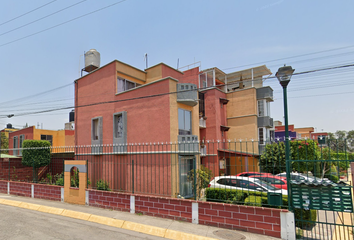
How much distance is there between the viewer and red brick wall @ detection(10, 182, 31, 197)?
517 inches

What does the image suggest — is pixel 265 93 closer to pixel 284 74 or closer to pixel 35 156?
pixel 284 74

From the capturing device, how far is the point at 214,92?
78.1 feet

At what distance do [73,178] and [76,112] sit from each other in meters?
8.28

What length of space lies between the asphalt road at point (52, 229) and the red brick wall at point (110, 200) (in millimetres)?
1363

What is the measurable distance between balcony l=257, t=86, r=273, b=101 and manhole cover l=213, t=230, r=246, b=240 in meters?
21.1

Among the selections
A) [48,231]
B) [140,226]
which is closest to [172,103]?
[140,226]

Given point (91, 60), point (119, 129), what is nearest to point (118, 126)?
point (119, 129)

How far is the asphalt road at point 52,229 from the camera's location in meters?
6.87

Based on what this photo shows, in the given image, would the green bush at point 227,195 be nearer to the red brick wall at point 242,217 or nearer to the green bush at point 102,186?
the red brick wall at point 242,217

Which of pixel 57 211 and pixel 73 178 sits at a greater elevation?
pixel 73 178

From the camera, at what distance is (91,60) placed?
19828mm

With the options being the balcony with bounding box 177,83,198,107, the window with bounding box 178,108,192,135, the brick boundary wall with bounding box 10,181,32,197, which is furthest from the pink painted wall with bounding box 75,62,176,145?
the brick boundary wall with bounding box 10,181,32,197

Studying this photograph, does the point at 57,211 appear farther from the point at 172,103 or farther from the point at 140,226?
the point at 172,103

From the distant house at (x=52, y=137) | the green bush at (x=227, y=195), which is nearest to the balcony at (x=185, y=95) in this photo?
the green bush at (x=227, y=195)
